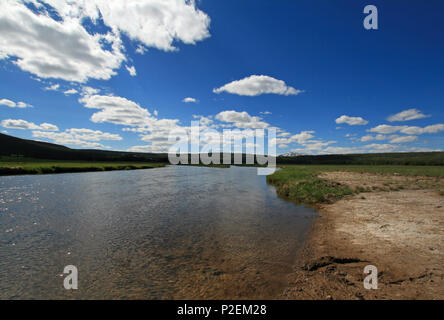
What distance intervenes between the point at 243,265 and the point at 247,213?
837 centimetres

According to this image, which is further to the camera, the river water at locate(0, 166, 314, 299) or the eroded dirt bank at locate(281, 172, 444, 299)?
the river water at locate(0, 166, 314, 299)

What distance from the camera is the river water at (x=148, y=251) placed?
6488 millimetres

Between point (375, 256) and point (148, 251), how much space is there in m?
9.96

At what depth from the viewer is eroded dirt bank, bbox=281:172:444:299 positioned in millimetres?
5871

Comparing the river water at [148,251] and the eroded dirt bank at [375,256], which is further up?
the eroded dirt bank at [375,256]

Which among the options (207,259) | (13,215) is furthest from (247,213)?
(13,215)

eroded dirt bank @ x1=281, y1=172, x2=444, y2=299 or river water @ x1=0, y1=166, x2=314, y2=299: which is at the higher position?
eroded dirt bank @ x1=281, y1=172, x2=444, y2=299

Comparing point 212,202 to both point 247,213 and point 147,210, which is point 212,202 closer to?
point 247,213

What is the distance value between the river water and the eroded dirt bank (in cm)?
93

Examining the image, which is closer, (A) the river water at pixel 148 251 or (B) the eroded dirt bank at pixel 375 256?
(B) the eroded dirt bank at pixel 375 256

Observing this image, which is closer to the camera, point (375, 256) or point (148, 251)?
point (375, 256)

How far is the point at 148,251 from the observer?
30.4 feet

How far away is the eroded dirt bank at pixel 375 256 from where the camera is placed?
19.3ft

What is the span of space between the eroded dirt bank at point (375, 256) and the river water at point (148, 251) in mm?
934
